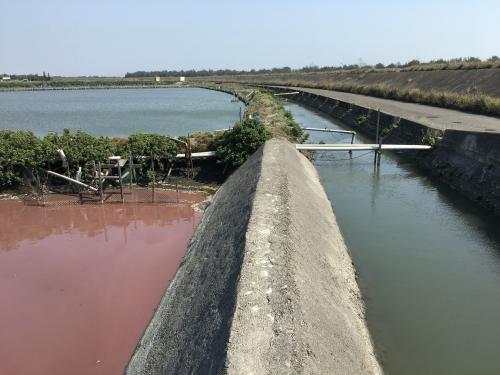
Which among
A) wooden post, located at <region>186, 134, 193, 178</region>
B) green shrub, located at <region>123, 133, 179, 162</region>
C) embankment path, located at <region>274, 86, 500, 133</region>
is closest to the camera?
green shrub, located at <region>123, 133, 179, 162</region>

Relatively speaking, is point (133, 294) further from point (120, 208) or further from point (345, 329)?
point (120, 208)

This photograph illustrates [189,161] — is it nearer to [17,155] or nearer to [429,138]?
[17,155]

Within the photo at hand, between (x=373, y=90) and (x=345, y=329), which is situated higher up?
(x=373, y=90)

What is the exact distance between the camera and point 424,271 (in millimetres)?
10727

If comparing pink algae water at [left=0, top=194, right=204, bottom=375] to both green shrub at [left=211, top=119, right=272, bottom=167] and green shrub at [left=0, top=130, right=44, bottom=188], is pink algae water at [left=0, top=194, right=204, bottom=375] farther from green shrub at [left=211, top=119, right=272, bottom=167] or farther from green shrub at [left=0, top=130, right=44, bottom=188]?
green shrub at [left=211, top=119, right=272, bottom=167]

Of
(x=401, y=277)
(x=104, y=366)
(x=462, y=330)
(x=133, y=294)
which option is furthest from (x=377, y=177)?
(x=104, y=366)

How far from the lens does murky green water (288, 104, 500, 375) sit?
7.82m

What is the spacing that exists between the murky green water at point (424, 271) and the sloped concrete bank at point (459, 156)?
1.96 ft

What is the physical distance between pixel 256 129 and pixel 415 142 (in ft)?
31.8

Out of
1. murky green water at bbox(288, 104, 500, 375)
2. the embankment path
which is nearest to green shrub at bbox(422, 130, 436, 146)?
the embankment path

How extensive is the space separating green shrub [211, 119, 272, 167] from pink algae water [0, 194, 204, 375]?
2676 millimetres

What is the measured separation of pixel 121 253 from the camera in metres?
11.9

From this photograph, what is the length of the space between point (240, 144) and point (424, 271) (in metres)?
9.53

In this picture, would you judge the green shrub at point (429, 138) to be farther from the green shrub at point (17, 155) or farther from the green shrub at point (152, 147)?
the green shrub at point (17, 155)
